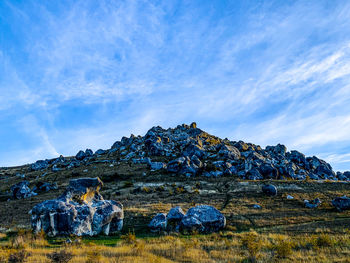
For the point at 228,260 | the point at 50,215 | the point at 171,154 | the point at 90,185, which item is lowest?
the point at 228,260

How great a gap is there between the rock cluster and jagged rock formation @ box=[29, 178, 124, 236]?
16.5 ft

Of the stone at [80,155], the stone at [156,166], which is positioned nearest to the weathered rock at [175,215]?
the stone at [156,166]

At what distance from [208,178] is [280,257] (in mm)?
56487

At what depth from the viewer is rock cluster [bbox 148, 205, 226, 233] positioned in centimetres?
2486

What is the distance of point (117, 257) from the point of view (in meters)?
13.0

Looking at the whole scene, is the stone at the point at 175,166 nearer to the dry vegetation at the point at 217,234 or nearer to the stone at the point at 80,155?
the dry vegetation at the point at 217,234

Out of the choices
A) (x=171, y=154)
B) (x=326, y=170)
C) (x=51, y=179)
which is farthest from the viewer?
(x=171, y=154)

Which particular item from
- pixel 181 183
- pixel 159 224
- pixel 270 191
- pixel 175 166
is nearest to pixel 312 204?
pixel 270 191

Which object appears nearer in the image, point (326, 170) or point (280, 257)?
point (280, 257)

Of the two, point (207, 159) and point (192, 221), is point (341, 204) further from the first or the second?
point (207, 159)

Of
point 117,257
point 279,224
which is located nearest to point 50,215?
point 117,257

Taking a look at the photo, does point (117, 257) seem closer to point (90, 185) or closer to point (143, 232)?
point (143, 232)

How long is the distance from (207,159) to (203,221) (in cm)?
A: 7174

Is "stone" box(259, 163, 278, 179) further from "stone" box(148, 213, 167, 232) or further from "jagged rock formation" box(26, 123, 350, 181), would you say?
"stone" box(148, 213, 167, 232)
